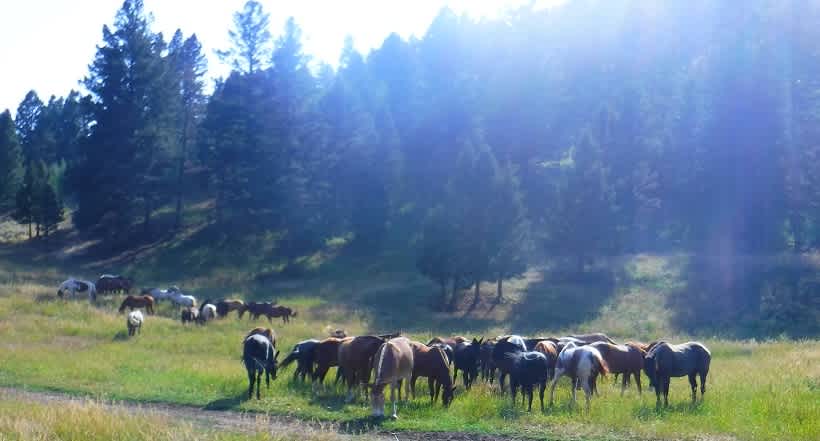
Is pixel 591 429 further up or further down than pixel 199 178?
further down

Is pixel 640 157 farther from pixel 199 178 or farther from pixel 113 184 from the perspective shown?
pixel 199 178

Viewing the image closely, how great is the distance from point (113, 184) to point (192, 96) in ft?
88.9

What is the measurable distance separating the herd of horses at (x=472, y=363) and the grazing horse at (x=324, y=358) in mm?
27

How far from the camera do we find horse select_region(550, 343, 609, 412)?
58.3 ft

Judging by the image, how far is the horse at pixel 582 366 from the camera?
58.3ft

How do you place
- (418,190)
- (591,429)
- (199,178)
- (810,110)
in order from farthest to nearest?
(199,178) < (418,190) < (810,110) < (591,429)

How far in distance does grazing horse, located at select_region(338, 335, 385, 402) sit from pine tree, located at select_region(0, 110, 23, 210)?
65614 mm

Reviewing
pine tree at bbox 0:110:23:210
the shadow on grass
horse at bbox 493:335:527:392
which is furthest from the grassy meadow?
pine tree at bbox 0:110:23:210

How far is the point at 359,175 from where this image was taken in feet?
208

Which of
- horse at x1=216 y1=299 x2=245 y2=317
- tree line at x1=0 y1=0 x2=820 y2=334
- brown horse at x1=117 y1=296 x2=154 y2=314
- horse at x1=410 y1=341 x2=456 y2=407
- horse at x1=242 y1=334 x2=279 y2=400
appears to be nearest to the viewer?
horse at x1=410 y1=341 x2=456 y2=407

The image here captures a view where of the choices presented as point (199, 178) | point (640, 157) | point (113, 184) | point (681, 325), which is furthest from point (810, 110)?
point (199, 178)

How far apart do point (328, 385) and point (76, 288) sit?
25.2 m

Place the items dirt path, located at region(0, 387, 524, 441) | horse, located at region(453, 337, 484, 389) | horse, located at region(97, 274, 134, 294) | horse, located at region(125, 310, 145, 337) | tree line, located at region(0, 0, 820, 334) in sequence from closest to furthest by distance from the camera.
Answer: dirt path, located at region(0, 387, 524, 441), horse, located at region(453, 337, 484, 389), horse, located at region(125, 310, 145, 337), horse, located at region(97, 274, 134, 294), tree line, located at region(0, 0, 820, 334)

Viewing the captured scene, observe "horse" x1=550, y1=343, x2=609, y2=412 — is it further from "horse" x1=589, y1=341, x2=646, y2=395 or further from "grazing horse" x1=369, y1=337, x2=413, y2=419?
"grazing horse" x1=369, y1=337, x2=413, y2=419
